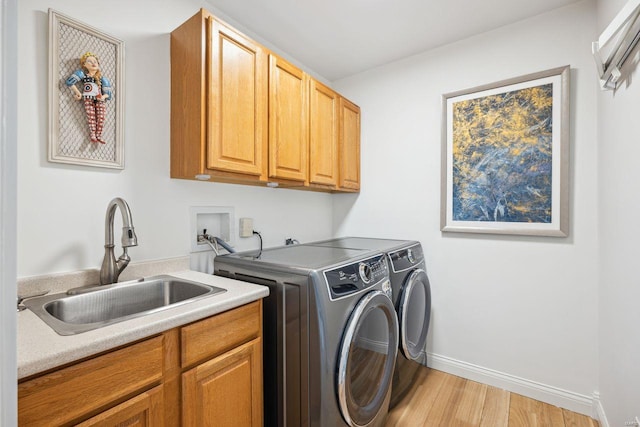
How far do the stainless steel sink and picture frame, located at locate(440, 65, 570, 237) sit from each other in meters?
1.78

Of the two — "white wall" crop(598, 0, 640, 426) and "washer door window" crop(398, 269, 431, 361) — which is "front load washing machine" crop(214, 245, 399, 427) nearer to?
"washer door window" crop(398, 269, 431, 361)

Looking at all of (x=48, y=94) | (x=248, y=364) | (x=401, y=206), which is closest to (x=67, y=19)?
(x=48, y=94)

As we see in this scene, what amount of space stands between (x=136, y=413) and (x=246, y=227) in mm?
1218

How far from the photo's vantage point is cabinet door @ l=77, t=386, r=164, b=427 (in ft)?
2.57

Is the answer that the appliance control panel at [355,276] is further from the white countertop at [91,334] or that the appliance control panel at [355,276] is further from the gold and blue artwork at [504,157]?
the gold and blue artwork at [504,157]

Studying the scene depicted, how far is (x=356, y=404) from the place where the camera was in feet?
4.40

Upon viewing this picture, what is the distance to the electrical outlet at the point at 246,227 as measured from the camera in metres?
1.95

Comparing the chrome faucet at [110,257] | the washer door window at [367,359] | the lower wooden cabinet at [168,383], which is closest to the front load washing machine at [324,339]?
the washer door window at [367,359]

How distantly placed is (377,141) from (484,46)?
3.22 ft

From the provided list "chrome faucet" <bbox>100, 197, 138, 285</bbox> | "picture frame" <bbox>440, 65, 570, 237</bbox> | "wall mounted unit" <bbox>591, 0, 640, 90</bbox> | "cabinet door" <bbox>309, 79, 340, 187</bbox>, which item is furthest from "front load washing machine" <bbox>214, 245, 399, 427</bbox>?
"wall mounted unit" <bbox>591, 0, 640, 90</bbox>

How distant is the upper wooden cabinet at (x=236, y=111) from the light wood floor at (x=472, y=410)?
1.56 metres

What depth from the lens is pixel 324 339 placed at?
1.19 m

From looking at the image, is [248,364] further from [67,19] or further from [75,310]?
[67,19]

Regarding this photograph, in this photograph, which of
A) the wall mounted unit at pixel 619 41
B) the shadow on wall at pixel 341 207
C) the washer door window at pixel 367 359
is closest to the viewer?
the wall mounted unit at pixel 619 41
